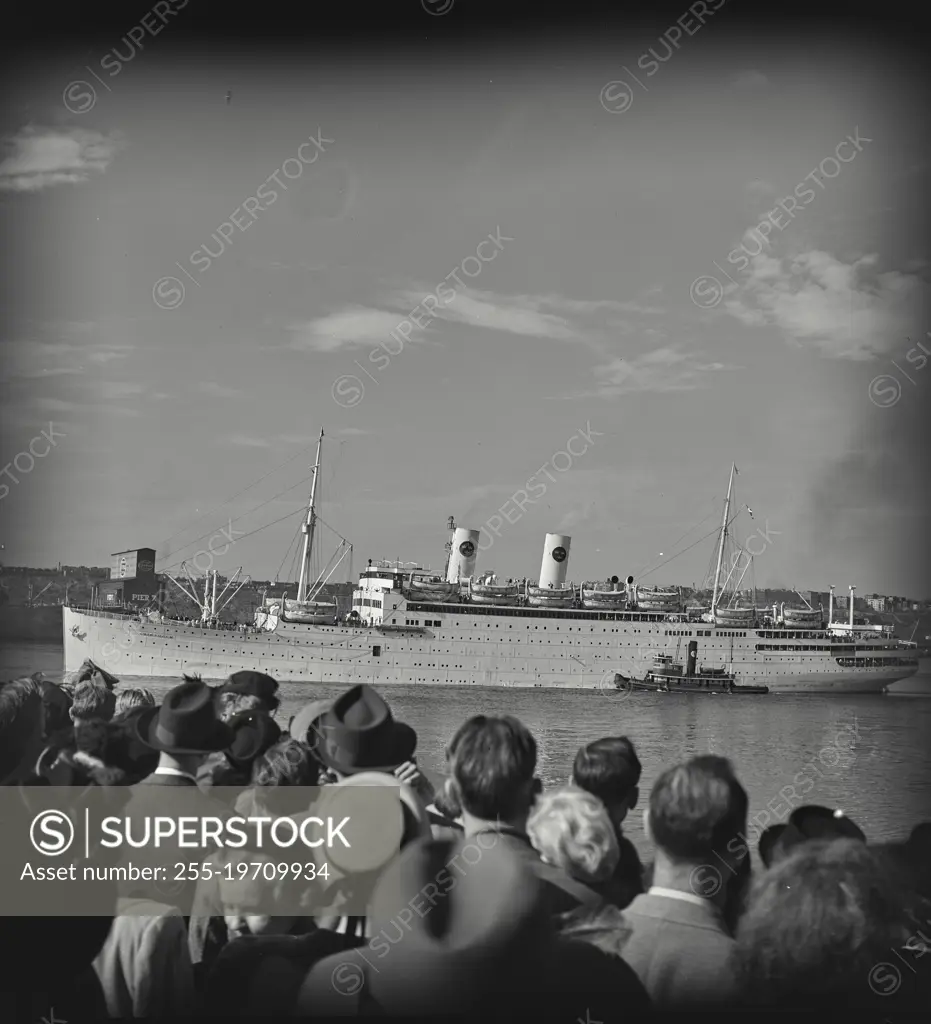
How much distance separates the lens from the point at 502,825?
8.11 ft

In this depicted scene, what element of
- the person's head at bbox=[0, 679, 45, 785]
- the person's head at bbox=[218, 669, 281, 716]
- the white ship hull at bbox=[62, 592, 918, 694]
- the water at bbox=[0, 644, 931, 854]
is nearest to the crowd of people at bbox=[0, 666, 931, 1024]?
the person's head at bbox=[0, 679, 45, 785]

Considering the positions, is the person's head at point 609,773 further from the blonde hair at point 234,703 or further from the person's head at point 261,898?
the blonde hair at point 234,703

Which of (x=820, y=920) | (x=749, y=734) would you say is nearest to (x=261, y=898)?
(x=820, y=920)

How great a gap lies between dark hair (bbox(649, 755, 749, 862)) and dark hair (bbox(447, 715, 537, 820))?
0.33 meters

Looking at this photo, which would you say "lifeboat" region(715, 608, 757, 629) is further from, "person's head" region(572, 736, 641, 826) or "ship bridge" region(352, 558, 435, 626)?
"person's head" region(572, 736, 641, 826)

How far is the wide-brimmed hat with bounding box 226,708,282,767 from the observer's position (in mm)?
3441

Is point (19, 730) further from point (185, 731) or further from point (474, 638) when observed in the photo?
point (474, 638)

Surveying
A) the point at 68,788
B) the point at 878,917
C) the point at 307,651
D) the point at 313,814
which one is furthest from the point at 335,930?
the point at 307,651

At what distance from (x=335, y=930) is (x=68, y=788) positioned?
994 millimetres

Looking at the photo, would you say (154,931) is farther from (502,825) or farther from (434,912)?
(502,825)

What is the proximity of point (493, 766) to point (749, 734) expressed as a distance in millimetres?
28936

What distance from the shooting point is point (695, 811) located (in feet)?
7.69

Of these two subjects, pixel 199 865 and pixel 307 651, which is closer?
pixel 199 865

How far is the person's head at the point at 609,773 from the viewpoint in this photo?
289 cm
